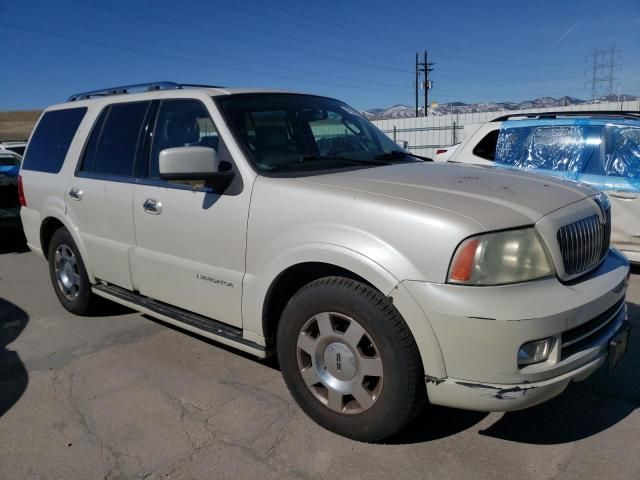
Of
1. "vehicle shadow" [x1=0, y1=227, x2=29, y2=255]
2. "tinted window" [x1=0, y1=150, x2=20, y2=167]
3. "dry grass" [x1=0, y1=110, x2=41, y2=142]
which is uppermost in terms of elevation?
"dry grass" [x1=0, y1=110, x2=41, y2=142]

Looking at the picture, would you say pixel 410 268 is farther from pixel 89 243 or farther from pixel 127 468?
pixel 89 243

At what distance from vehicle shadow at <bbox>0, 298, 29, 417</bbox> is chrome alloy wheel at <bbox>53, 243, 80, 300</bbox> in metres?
0.45

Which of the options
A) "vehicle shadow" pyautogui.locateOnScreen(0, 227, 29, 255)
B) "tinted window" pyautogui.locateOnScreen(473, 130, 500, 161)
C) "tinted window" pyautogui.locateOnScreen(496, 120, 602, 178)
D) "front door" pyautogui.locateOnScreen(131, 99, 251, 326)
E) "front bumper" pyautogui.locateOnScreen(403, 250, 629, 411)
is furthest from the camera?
"vehicle shadow" pyautogui.locateOnScreen(0, 227, 29, 255)

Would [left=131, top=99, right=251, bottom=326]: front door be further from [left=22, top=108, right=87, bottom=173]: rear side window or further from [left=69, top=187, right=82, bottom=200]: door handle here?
[left=22, top=108, right=87, bottom=173]: rear side window

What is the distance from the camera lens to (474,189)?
2656 millimetres

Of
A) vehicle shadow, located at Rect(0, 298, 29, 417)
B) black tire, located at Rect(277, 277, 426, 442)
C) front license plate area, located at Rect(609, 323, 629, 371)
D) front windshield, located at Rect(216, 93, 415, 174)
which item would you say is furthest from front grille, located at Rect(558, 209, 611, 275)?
vehicle shadow, located at Rect(0, 298, 29, 417)

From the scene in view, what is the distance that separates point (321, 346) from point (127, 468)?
44.2 inches

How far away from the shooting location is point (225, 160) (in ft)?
10.3

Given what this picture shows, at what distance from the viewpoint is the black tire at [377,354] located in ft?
7.84

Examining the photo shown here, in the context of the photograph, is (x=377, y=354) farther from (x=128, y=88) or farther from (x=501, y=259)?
(x=128, y=88)

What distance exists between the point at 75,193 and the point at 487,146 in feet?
15.1

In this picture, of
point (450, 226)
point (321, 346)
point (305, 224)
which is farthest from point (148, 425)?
point (450, 226)

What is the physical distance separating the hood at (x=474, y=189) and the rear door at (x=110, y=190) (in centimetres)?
163

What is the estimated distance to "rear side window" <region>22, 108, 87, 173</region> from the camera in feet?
15.1
